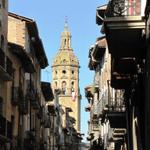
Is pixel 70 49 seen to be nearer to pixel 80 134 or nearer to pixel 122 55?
pixel 80 134

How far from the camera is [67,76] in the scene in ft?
567

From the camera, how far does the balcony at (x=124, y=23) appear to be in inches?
680

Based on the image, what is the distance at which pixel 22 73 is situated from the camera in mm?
48375

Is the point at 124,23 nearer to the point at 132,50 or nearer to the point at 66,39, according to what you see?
the point at 132,50

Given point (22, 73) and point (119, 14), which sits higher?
point (22, 73)

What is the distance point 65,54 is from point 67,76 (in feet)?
20.4

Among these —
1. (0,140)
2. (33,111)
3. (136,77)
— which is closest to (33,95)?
(33,111)

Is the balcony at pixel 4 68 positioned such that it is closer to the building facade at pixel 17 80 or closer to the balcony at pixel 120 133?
the building facade at pixel 17 80

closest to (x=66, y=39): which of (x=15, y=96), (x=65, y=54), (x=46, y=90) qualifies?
(x=65, y=54)

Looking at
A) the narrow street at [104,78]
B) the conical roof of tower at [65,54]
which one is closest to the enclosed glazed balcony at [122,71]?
the narrow street at [104,78]

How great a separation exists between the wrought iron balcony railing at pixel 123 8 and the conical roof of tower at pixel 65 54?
509 feet

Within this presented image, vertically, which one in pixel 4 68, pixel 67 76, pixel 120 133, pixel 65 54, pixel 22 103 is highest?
pixel 65 54

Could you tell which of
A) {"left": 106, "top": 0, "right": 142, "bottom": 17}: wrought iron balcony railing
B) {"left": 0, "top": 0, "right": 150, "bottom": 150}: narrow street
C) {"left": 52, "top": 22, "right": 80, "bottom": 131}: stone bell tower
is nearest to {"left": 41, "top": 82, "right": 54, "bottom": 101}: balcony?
{"left": 0, "top": 0, "right": 150, "bottom": 150}: narrow street

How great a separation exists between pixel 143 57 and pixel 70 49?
522 feet
